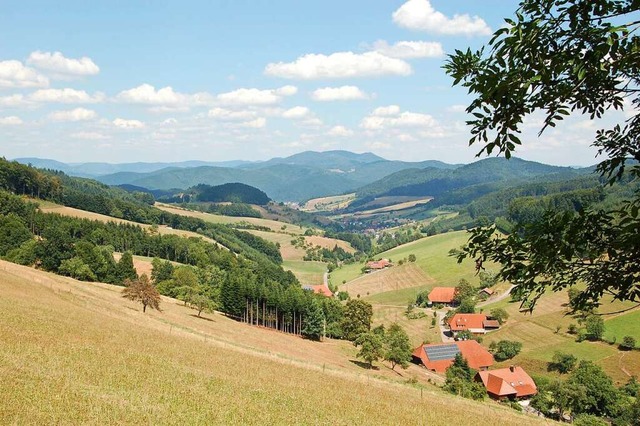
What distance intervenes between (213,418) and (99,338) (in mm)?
16699

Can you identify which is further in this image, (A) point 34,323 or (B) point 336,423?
(A) point 34,323

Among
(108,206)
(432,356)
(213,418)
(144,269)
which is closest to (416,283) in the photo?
(432,356)

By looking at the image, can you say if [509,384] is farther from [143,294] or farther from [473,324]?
[143,294]

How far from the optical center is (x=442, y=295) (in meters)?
142

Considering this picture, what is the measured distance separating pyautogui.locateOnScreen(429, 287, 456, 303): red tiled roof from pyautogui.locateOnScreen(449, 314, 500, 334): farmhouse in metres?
29.1

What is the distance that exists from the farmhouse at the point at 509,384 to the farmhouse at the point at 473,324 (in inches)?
1322

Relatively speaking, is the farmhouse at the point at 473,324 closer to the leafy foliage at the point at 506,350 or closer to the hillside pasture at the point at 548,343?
the hillside pasture at the point at 548,343

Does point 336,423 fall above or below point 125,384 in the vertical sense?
below

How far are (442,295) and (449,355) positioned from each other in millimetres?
58334

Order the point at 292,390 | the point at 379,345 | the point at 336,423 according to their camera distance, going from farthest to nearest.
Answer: the point at 379,345 < the point at 292,390 < the point at 336,423

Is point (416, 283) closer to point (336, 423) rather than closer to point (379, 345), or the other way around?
point (379, 345)

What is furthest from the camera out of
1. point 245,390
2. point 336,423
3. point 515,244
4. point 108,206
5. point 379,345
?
point 108,206

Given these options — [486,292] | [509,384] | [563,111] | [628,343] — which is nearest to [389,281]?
[486,292]

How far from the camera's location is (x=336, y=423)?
18906mm
